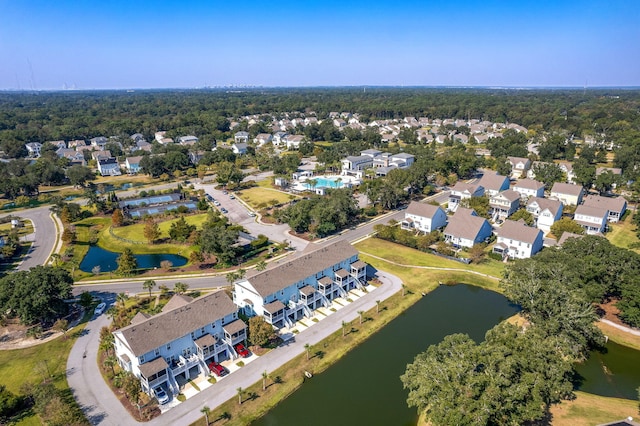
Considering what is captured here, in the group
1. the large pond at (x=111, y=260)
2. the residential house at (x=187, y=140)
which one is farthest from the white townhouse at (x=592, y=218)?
the residential house at (x=187, y=140)

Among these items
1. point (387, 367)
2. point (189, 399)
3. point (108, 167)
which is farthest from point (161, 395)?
point (108, 167)

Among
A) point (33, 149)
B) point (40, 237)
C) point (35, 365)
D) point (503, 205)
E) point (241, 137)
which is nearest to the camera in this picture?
point (35, 365)

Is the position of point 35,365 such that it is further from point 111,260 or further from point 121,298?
point 111,260

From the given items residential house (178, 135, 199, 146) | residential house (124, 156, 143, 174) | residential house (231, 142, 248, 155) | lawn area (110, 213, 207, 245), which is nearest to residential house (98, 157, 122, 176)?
residential house (124, 156, 143, 174)

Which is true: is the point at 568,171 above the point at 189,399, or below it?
above

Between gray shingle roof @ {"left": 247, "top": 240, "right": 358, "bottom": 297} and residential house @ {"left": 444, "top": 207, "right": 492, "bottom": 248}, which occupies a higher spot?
gray shingle roof @ {"left": 247, "top": 240, "right": 358, "bottom": 297}

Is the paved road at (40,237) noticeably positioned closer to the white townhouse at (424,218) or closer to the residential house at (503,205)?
the white townhouse at (424,218)

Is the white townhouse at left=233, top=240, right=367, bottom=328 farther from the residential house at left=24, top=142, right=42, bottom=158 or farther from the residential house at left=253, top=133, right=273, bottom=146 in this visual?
the residential house at left=24, top=142, right=42, bottom=158
